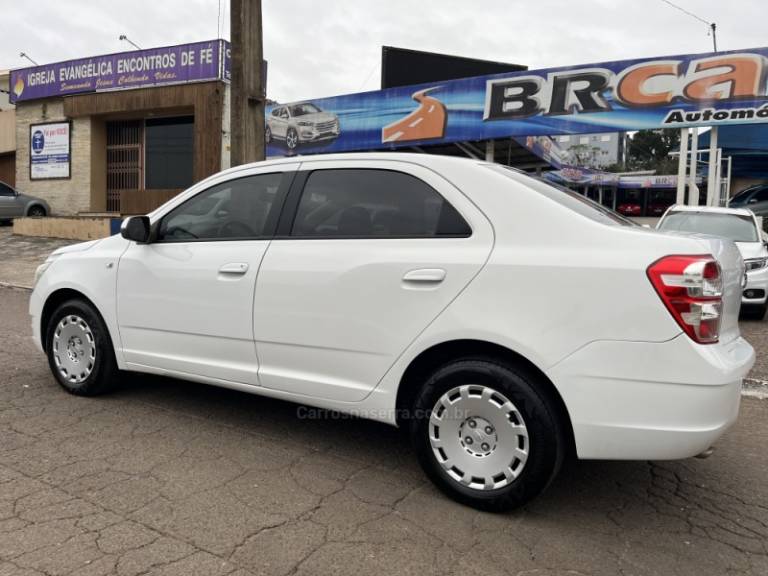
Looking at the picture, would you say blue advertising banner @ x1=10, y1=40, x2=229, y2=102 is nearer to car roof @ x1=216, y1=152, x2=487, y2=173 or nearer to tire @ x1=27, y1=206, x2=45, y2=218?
tire @ x1=27, y1=206, x2=45, y2=218

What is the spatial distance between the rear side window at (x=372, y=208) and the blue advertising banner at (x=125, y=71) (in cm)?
1654

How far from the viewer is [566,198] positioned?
332cm

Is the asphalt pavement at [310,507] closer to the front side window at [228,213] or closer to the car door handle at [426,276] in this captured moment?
the car door handle at [426,276]

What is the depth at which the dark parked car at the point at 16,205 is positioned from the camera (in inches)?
805

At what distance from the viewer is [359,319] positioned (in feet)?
10.8

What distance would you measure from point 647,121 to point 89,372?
39.8 feet

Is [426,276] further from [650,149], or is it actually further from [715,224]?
[650,149]

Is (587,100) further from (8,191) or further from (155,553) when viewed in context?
(8,191)

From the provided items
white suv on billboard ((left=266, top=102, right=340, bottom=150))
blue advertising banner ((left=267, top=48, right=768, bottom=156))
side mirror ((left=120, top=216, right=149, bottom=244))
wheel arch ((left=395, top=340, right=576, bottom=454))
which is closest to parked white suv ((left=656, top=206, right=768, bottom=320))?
blue advertising banner ((left=267, top=48, right=768, bottom=156))

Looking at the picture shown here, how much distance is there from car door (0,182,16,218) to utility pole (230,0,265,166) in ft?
50.8

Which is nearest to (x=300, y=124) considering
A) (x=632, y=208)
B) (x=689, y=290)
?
(x=689, y=290)

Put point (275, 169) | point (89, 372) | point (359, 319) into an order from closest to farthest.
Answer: point (359, 319) → point (275, 169) → point (89, 372)

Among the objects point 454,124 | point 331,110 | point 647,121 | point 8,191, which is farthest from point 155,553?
point 8,191

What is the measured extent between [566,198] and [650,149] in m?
80.5
